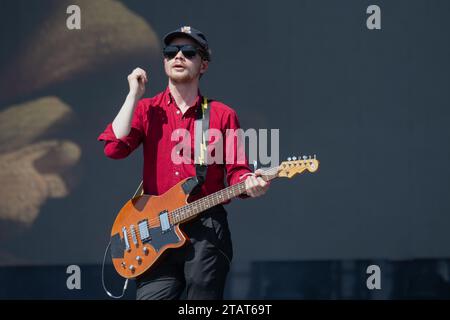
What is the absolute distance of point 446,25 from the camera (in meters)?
6.95

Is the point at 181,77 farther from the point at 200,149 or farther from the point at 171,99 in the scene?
the point at 200,149

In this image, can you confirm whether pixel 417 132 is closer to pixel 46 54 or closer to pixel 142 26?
pixel 142 26

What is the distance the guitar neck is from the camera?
165 inches

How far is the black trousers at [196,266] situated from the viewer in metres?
4.13

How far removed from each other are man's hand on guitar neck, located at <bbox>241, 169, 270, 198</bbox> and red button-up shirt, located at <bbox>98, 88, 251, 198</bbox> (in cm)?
9

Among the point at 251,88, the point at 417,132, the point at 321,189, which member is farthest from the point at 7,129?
the point at 417,132

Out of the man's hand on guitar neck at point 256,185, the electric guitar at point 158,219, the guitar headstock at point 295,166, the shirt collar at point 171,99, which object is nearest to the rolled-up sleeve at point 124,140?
the shirt collar at point 171,99

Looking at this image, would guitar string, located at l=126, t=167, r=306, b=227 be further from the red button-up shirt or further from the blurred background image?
the blurred background image

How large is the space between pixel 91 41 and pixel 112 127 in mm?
2977

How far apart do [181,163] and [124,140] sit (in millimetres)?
281

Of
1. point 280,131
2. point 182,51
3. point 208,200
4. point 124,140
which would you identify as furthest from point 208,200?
point 280,131

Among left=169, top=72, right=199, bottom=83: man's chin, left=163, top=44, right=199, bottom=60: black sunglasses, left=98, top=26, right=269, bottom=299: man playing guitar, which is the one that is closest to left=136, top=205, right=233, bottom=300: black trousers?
left=98, top=26, right=269, bottom=299: man playing guitar

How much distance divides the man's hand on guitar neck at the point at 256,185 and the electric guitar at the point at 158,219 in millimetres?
31
